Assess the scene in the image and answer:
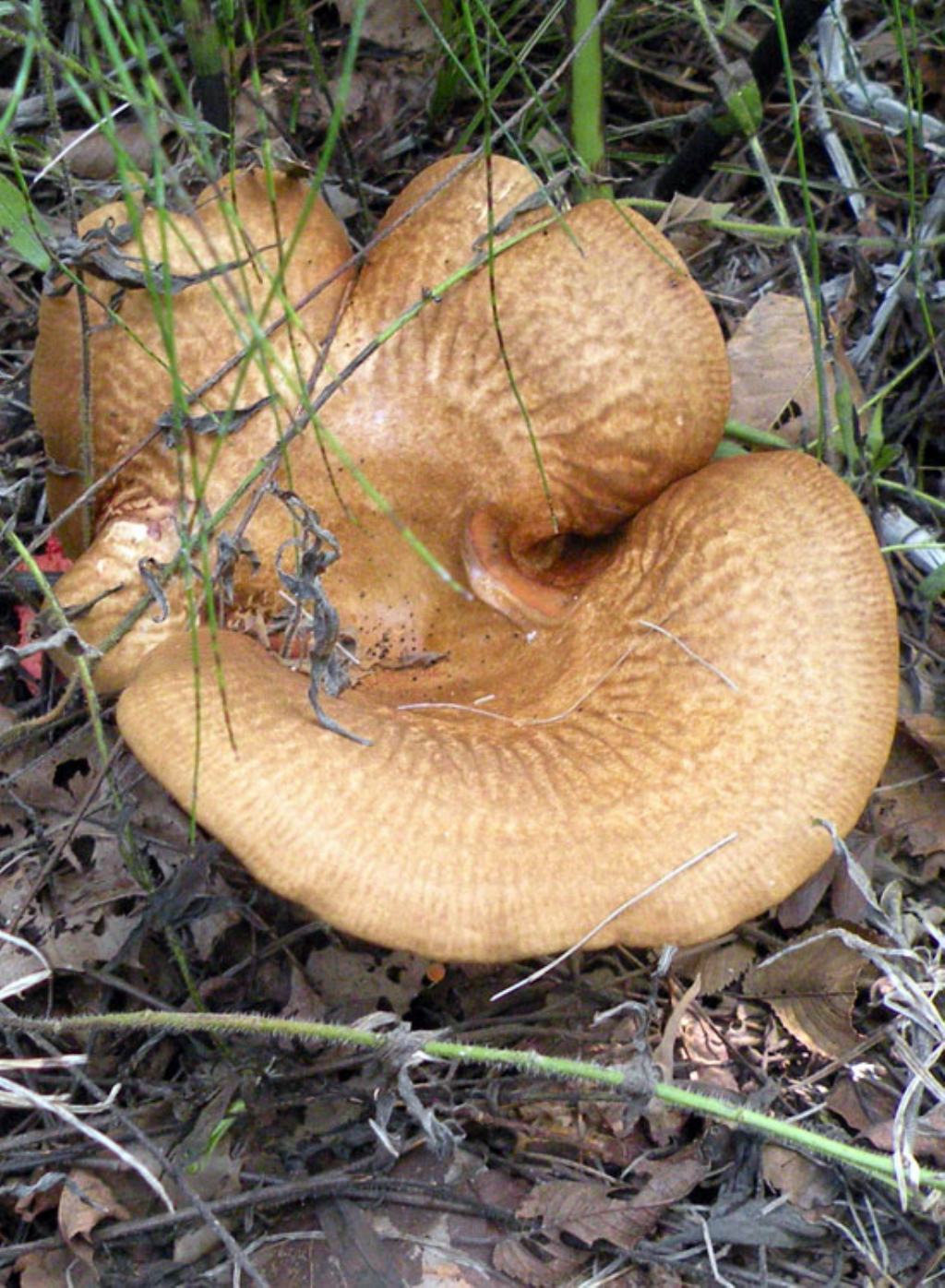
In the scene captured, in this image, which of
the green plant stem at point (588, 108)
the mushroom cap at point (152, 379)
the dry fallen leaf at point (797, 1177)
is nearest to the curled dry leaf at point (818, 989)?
the dry fallen leaf at point (797, 1177)

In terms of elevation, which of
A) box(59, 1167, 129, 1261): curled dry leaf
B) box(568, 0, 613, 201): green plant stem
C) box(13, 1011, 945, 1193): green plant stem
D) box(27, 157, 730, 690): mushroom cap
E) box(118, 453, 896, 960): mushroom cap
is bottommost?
box(59, 1167, 129, 1261): curled dry leaf

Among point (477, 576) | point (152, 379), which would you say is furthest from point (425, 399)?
point (152, 379)

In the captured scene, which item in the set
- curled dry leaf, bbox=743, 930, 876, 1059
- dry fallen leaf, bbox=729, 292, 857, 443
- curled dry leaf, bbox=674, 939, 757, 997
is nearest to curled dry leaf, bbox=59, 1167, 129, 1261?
curled dry leaf, bbox=674, 939, 757, 997

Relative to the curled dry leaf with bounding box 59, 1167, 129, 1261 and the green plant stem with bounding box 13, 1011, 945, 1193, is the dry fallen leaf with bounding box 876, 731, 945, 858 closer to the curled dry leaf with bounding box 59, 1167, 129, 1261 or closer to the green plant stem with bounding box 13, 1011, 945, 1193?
the green plant stem with bounding box 13, 1011, 945, 1193

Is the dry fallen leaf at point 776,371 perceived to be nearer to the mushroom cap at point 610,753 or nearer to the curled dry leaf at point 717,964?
the mushroom cap at point 610,753

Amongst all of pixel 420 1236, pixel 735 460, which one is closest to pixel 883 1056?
pixel 420 1236

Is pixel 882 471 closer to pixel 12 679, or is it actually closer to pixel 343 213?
pixel 343 213

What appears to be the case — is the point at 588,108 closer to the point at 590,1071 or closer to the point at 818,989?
the point at 818,989
